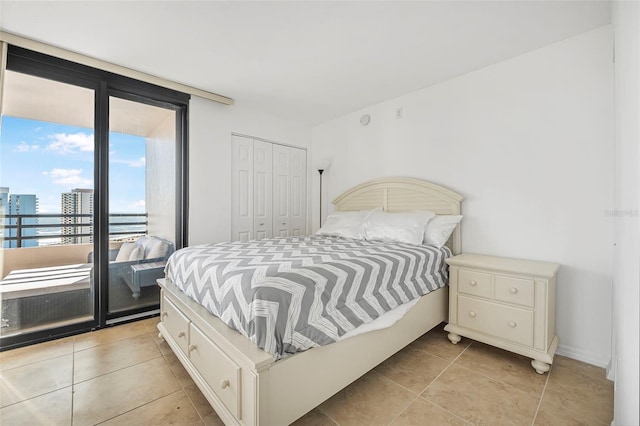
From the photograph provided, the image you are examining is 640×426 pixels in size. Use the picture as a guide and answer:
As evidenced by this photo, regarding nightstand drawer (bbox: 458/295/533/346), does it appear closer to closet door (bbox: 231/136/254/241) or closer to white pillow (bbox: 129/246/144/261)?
closet door (bbox: 231/136/254/241)

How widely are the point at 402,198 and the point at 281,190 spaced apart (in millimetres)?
1830

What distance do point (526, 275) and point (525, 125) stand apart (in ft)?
4.32

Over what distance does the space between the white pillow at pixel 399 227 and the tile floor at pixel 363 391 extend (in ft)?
3.20

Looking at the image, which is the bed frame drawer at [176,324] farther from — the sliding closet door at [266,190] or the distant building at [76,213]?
the sliding closet door at [266,190]

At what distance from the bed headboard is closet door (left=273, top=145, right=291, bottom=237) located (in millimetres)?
784

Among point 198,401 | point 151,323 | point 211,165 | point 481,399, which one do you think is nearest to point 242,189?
point 211,165

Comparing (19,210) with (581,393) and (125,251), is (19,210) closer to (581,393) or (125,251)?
(125,251)

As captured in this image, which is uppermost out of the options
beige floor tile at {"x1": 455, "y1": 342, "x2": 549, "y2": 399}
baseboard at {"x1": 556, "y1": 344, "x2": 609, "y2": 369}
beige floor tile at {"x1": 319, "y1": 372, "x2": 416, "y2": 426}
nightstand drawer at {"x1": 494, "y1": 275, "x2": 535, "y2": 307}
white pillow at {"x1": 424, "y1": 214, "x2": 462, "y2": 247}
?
white pillow at {"x1": 424, "y1": 214, "x2": 462, "y2": 247}

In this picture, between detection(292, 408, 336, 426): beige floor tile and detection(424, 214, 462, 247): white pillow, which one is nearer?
detection(292, 408, 336, 426): beige floor tile

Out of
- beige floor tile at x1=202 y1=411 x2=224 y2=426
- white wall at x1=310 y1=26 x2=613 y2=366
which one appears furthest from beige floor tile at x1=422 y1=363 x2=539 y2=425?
beige floor tile at x1=202 y1=411 x2=224 y2=426

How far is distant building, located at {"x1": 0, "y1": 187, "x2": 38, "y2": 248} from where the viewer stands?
7.59ft

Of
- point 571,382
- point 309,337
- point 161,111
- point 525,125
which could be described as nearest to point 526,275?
point 571,382

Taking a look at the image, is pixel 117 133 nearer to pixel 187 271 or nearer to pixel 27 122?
pixel 27 122

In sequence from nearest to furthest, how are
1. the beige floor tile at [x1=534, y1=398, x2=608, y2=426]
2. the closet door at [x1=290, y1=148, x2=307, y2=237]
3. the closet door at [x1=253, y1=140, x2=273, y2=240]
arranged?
the beige floor tile at [x1=534, y1=398, x2=608, y2=426], the closet door at [x1=253, y1=140, x2=273, y2=240], the closet door at [x1=290, y1=148, x2=307, y2=237]
